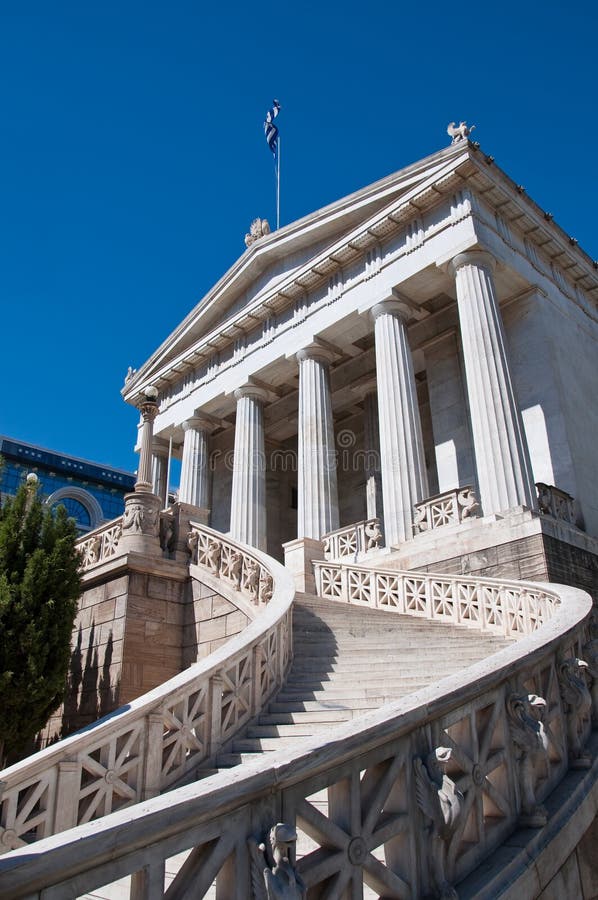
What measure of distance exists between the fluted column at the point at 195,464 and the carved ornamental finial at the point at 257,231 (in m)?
7.98

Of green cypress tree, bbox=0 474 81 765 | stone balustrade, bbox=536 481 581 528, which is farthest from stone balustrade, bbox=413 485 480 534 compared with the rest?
green cypress tree, bbox=0 474 81 765

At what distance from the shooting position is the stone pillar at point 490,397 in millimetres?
16453

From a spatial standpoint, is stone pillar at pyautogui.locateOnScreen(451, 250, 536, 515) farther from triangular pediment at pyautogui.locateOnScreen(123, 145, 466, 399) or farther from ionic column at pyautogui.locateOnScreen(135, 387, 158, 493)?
ionic column at pyautogui.locateOnScreen(135, 387, 158, 493)

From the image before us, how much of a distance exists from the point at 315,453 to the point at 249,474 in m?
3.81

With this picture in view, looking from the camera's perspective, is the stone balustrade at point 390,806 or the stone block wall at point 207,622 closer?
the stone balustrade at point 390,806

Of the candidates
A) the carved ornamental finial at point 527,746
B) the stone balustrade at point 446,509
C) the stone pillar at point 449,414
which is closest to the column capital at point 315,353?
the stone pillar at point 449,414

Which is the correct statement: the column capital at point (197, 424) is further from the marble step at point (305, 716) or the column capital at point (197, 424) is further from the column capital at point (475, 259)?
the marble step at point (305, 716)

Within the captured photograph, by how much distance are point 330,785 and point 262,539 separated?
69.2 feet

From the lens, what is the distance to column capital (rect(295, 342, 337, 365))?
2416cm

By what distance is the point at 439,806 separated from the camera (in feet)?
12.4

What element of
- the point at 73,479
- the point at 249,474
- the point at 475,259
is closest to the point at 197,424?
the point at 249,474

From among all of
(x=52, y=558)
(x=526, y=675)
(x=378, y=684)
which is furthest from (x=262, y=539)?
(x=526, y=675)

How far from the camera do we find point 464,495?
17234mm

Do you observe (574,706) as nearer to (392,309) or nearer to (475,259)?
(475,259)
